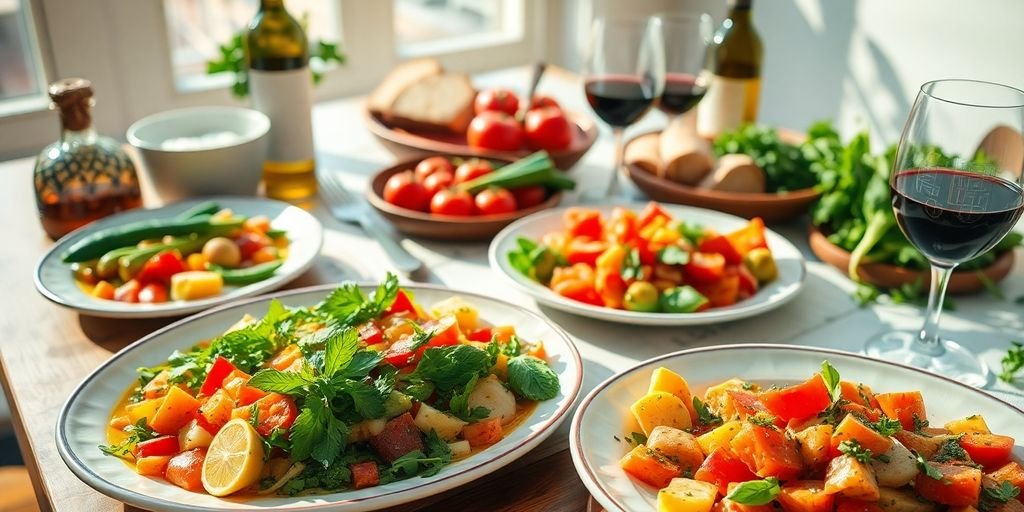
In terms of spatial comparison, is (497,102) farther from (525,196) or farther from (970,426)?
(970,426)

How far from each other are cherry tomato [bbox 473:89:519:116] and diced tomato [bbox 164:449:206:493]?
1.39 meters

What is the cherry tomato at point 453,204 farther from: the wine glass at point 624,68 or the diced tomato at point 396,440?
the diced tomato at point 396,440

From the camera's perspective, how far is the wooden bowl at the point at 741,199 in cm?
173

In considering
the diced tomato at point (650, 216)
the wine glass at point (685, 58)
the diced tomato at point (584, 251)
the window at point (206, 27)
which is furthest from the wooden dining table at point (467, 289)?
the window at point (206, 27)

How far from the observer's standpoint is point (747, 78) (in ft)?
6.84

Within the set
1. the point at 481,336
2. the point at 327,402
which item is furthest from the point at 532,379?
the point at 327,402

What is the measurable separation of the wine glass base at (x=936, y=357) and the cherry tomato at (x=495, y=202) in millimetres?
726

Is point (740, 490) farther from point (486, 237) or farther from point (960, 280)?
point (486, 237)

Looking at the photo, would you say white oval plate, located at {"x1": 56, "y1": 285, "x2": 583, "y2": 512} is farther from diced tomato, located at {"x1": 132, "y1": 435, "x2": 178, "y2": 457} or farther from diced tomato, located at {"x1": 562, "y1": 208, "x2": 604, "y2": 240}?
Result: diced tomato, located at {"x1": 562, "y1": 208, "x2": 604, "y2": 240}

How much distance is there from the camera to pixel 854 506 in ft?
2.71

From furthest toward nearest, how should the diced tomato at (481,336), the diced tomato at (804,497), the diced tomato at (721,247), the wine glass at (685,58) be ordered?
1. the wine glass at (685,58)
2. the diced tomato at (721,247)
3. the diced tomato at (481,336)
4. the diced tomato at (804,497)

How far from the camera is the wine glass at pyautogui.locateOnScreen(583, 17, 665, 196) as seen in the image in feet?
5.91

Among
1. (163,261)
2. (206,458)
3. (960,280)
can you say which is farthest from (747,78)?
(206,458)

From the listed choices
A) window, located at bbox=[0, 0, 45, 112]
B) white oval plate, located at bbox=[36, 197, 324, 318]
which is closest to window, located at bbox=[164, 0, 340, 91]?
window, located at bbox=[0, 0, 45, 112]
